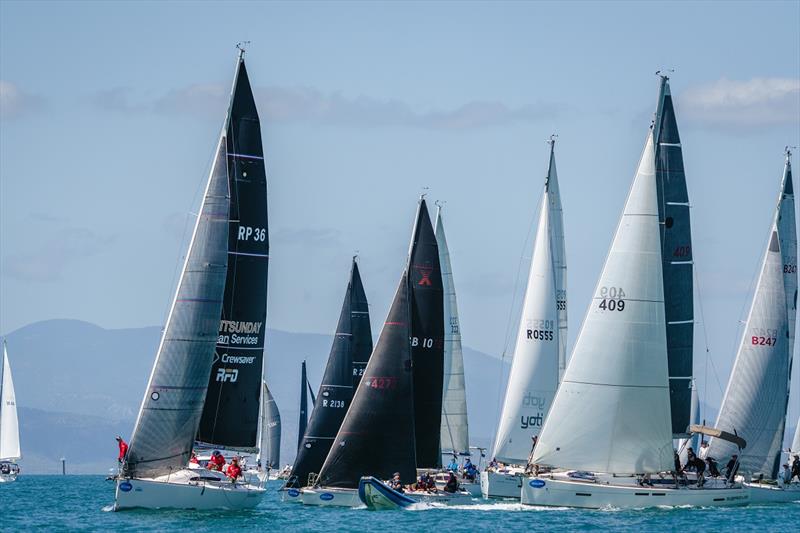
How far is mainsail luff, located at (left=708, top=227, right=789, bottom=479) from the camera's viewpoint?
2386 inches

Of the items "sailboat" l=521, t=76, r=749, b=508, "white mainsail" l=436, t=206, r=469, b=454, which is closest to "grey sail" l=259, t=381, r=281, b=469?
"white mainsail" l=436, t=206, r=469, b=454

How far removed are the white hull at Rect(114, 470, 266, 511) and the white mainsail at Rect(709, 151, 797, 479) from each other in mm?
20010

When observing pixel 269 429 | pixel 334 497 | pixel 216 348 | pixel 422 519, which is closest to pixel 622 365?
pixel 422 519

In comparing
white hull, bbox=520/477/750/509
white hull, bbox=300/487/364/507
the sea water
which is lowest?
the sea water

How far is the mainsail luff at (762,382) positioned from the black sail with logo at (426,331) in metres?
10.6

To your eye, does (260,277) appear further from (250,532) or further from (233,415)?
(250,532)

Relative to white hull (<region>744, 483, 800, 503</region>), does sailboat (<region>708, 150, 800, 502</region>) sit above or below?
above

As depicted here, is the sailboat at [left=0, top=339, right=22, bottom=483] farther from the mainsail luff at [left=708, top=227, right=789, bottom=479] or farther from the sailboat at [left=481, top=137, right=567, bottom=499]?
the mainsail luff at [left=708, top=227, right=789, bottom=479]

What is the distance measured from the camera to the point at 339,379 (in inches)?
2405

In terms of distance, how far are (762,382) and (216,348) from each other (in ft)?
71.0

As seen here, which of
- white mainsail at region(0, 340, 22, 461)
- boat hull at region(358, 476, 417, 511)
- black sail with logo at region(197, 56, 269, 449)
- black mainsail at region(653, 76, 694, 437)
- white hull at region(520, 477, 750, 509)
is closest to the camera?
white hull at region(520, 477, 750, 509)

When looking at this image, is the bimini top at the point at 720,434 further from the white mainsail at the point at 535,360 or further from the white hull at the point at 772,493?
the white mainsail at the point at 535,360

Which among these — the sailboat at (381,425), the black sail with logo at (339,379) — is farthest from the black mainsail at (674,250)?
the black sail with logo at (339,379)

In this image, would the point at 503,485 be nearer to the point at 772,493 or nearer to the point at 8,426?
the point at 772,493
